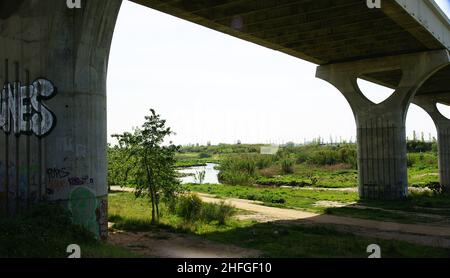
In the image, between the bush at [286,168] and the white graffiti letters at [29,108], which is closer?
the white graffiti letters at [29,108]

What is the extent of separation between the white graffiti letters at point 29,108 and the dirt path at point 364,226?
1066cm

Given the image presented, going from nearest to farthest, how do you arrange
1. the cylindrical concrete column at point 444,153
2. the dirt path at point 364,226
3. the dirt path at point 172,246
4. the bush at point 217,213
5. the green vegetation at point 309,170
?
the dirt path at point 172,246
the dirt path at point 364,226
the bush at point 217,213
the cylindrical concrete column at point 444,153
the green vegetation at point 309,170

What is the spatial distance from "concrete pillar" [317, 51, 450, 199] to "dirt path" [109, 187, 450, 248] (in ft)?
25.5


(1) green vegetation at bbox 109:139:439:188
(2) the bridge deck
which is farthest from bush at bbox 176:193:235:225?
(1) green vegetation at bbox 109:139:439:188

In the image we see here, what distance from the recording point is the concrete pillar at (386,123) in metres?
26.5

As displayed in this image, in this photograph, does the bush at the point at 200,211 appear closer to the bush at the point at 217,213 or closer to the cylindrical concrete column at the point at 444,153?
the bush at the point at 217,213

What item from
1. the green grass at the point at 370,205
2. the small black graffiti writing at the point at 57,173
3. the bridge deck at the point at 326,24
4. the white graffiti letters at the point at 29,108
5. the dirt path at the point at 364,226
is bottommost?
the green grass at the point at 370,205

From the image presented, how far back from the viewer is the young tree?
17859 millimetres

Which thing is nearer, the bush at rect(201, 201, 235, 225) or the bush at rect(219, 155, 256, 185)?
the bush at rect(201, 201, 235, 225)

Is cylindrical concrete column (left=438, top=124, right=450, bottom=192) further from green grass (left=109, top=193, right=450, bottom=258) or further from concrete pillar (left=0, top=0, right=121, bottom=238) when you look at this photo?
concrete pillar (left=0, top=0, right=121, bottom=238)

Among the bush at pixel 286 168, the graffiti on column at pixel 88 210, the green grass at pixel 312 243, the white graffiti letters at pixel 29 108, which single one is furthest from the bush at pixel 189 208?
the bush at pixel 286 168
